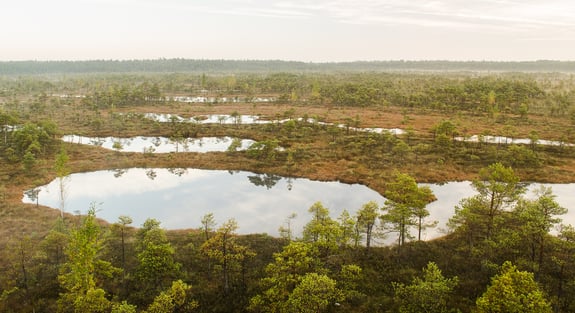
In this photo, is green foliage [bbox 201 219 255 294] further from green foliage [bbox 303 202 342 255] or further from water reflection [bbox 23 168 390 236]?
water reflection [bbox 23 168 390 236]

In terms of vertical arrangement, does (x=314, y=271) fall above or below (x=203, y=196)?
above

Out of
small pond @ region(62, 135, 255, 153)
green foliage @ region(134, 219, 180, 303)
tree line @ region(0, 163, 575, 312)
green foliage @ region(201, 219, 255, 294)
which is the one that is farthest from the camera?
small pond @ region(62, 135, 255, 153)

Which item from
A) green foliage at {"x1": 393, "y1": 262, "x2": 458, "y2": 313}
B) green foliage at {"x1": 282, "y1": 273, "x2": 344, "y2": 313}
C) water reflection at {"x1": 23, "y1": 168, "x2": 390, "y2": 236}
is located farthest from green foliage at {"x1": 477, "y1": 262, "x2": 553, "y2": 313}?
water reflection at {"x1": 23, "y1": 168, "x2": 390, "y2": 236}

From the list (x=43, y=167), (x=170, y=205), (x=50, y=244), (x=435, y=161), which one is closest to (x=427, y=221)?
(x=435, y=161)

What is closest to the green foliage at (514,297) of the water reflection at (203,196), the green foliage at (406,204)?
the green foliage at (406,204)

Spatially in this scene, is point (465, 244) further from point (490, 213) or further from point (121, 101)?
point (121, 101)

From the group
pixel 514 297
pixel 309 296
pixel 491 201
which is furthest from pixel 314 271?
pixel 491 201

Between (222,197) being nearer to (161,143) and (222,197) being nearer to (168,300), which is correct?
(168,300)
